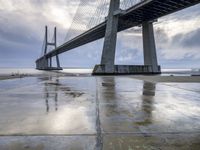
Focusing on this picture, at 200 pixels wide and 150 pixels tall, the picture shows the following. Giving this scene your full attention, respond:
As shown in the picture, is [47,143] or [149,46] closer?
[47,143]

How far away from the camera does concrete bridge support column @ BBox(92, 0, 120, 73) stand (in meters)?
28.9

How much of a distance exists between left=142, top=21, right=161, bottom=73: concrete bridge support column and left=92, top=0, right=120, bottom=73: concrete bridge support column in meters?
6.40

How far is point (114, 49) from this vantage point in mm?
29672

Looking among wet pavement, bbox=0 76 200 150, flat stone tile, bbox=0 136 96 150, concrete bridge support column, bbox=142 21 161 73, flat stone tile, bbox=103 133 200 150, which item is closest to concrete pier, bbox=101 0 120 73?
concrete bridge support column, bbox=142 21 161 73

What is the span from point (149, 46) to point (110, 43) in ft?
24.9

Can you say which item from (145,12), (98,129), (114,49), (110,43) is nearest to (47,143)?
(98,129)

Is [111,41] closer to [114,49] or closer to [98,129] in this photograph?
[114,49]

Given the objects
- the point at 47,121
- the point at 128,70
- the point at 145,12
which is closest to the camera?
the point at 47,121

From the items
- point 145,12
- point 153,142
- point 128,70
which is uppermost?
point 145,12

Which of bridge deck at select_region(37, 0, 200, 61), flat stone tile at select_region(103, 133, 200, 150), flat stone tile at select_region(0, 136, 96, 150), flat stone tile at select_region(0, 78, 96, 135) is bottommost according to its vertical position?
flat stone tile at select_region(103, 133, 200, 150)

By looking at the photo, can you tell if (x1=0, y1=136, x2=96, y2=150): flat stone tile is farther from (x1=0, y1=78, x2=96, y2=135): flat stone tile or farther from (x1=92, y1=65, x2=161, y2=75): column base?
(x1=92, y1=65, x2=161, y2=75): column base

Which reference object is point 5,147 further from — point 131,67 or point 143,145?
point 131,67

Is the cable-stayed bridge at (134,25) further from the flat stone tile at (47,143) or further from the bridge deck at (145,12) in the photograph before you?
the flat stone tile at (47,143)

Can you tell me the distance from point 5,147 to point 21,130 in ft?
2.00
